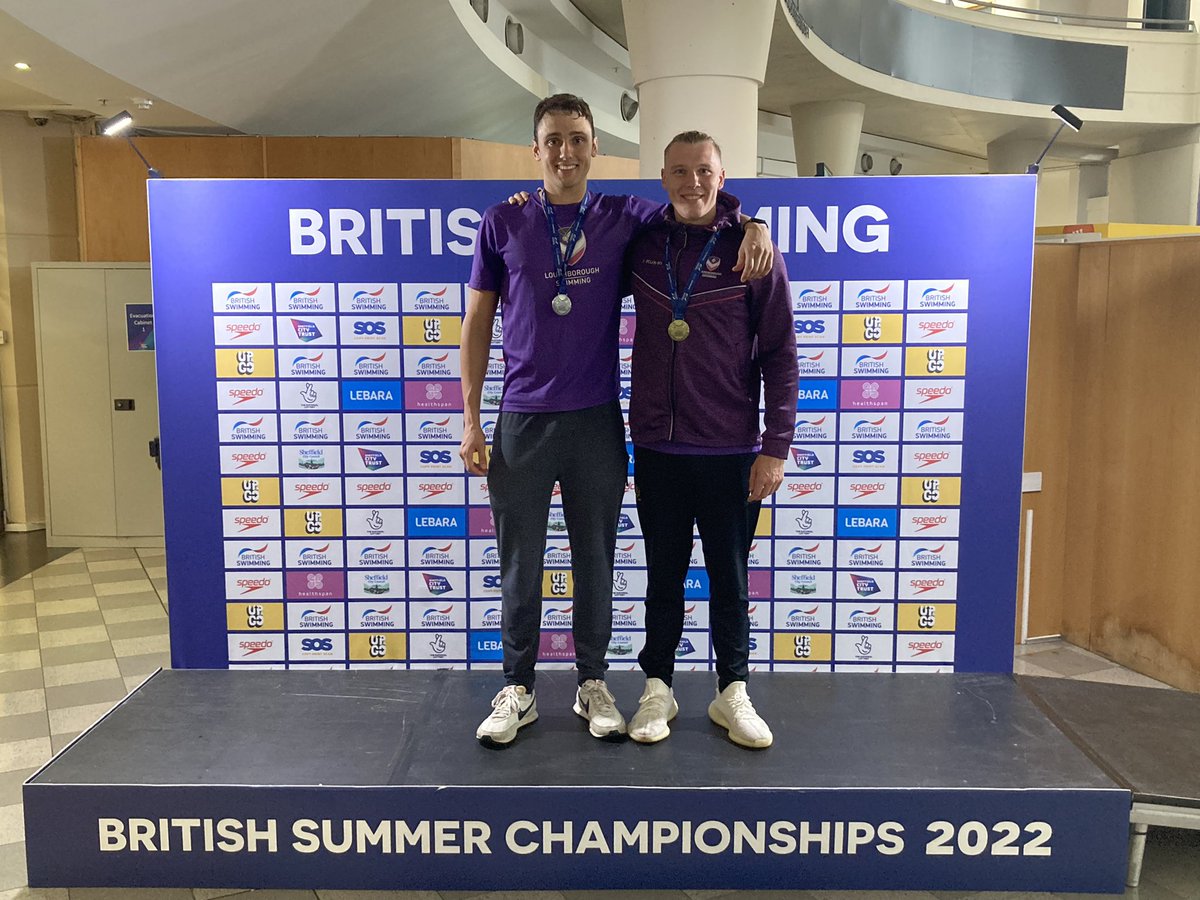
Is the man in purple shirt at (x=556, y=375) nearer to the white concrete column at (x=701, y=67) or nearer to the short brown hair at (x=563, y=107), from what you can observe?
the short brown hair at (x=563, y=107)

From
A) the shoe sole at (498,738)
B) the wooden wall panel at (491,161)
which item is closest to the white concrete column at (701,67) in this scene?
the wooden wall panel at (491,161)

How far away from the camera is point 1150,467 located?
377 cm

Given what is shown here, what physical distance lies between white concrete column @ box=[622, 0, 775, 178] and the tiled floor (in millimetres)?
3186

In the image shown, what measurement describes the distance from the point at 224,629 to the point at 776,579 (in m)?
2.11

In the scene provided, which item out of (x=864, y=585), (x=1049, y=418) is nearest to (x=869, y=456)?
(x=864, y=585)

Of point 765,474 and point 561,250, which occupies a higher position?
point 561,250

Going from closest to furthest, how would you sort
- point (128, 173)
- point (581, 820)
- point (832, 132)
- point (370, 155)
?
point (581, 820) < point (370, 155) < point (128, 173) < point (832, 132)

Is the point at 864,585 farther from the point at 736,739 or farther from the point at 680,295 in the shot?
the point at 680,295

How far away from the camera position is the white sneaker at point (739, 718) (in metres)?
2.34

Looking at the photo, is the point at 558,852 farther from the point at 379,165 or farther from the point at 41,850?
the point at 379,165

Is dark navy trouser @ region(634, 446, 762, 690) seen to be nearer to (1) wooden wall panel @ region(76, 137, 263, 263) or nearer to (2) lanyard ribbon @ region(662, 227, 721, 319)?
(2) lanyard ribbon @ region(662, 227, 721, 319)

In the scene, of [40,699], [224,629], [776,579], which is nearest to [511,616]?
[776,579]

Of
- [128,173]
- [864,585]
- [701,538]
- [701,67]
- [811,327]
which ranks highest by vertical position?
[701,67]

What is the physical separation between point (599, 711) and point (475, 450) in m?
0.80
